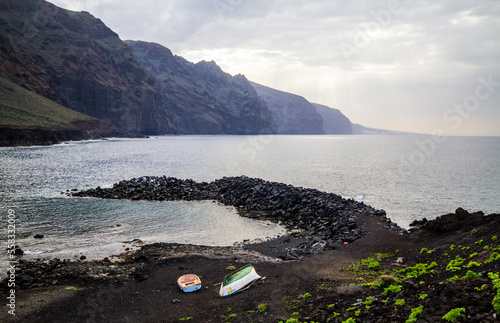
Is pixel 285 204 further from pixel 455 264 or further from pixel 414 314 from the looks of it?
pixel 414 314

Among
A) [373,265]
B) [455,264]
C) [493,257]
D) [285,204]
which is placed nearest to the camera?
[493,257]

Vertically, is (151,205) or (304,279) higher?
(304,279)

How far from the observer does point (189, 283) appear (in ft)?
63.3

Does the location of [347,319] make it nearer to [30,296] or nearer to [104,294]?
[104,294]

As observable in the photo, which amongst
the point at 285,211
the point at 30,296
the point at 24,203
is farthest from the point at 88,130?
the point at 30,296

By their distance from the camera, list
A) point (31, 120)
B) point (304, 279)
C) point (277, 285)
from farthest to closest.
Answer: point (31, 120)
point (304, 279)
point (277, 285)

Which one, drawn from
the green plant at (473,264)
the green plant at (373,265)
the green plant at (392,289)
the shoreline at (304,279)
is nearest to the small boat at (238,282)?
the shoreline at (304,279)

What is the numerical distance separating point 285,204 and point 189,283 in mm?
22710

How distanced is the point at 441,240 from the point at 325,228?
10.6 m

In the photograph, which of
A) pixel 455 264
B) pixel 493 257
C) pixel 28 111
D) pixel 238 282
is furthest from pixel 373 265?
pixel 28 111

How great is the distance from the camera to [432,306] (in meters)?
11.8

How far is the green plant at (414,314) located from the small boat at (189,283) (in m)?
11.9

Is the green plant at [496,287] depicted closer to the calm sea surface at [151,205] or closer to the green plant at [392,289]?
the green plant at [392,289]

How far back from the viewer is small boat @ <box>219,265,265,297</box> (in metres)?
18.3
